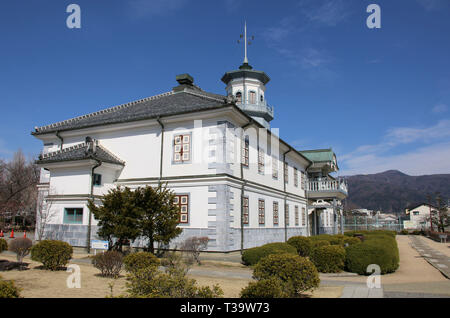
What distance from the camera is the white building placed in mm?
16625

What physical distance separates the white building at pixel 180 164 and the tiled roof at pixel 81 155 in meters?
0.05

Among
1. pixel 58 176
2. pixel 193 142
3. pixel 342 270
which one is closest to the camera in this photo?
pixel 342 270

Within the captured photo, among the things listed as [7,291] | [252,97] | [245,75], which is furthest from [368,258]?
[245,75]

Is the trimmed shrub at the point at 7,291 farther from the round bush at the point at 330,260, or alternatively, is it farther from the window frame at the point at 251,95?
the window frame at the point at 251,95

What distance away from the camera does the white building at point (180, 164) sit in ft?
54.5

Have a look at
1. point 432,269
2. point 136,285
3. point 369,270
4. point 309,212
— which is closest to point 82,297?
point 136,285

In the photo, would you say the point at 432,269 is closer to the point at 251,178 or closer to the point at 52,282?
the point at 251,178

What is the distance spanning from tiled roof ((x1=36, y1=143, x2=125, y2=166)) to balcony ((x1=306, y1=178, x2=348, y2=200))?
1904cm

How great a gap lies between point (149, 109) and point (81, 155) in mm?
4661

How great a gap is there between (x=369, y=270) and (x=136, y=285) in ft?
32.3

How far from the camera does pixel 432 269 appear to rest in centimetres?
1535

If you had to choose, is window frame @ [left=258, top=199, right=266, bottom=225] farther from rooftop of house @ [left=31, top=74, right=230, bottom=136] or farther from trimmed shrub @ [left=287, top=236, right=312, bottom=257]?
rooftop of house @ [left=31, top=74, right=230, bottom=136]

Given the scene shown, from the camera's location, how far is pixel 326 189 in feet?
102

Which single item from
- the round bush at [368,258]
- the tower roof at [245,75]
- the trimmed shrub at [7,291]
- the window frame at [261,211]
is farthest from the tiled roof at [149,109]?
the trimmed shrub at [7,291]
